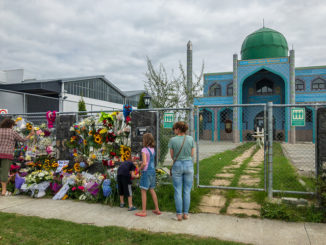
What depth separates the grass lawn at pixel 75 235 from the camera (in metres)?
3.65

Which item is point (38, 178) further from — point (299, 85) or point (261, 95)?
point (299, 85)

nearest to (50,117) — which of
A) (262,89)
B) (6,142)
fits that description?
(6,142)

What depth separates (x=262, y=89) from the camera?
29.1 meters

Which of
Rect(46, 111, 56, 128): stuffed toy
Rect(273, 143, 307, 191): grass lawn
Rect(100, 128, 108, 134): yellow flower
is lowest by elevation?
Rect(273, 143, 307, 191): grass lawn

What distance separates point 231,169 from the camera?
943cm

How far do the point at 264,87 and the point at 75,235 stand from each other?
29.0m

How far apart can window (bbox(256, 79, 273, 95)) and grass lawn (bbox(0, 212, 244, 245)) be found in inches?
1107

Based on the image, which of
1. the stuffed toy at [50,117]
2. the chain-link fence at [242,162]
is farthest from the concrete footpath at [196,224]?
the stuffed toy at [50,117]

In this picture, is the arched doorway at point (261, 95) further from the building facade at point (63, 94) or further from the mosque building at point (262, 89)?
the building facade at point (63, 94)

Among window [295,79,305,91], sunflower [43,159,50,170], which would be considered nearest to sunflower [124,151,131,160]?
sunflower [43,159,50,170]

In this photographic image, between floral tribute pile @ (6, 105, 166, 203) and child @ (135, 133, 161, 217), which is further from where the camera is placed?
floral tribute pile @ (6, 105, 166, 203)

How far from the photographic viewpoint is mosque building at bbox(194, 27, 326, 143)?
25.1 m

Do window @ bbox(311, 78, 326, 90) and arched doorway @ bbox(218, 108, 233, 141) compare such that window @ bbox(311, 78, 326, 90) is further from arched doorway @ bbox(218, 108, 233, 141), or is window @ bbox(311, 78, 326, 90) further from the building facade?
the building facade

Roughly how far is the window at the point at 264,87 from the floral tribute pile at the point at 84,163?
2608 centimetres
